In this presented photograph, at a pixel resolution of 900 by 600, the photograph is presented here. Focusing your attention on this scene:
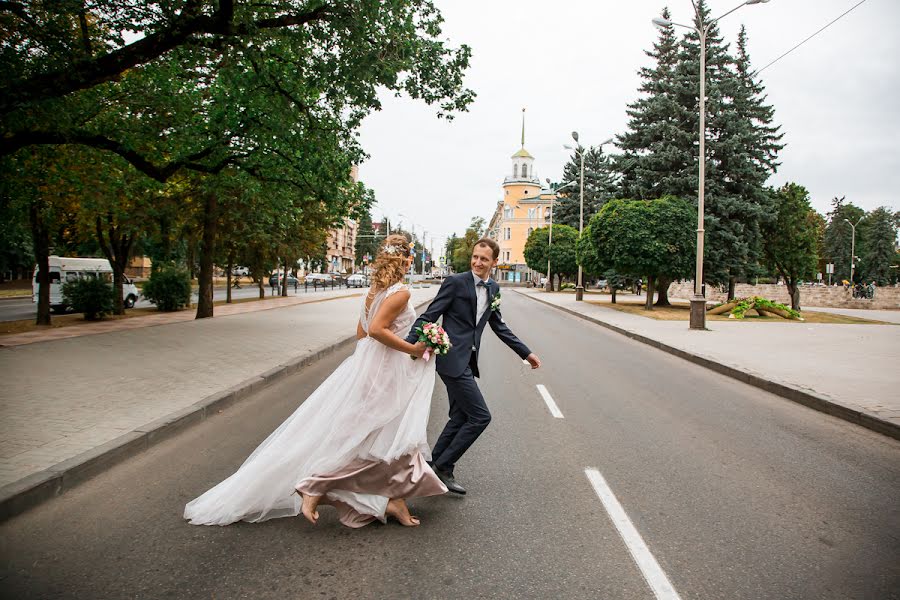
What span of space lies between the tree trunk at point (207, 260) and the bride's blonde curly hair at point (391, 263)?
18.0 meters

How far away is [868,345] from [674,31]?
97.3ft

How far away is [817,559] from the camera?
3.27 metres

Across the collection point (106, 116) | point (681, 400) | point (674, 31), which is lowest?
point (681, 400)

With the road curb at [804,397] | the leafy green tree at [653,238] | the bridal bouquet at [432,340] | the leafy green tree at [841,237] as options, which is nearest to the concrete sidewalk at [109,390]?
the bridal bouquet at [432,340]

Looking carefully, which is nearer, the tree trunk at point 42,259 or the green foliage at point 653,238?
the tree trunk at point 42,259

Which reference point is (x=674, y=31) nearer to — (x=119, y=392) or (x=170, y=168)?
(x=170, y=168)

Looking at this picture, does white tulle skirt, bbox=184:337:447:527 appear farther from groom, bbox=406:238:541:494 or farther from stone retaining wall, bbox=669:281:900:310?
stone retaining wall, bbox=669:281:900:310

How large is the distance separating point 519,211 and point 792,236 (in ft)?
228

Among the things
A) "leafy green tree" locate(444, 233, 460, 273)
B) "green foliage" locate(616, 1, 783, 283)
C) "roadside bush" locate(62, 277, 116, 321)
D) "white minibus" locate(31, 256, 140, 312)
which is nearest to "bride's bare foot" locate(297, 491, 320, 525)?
"roadside bush" locate(62, 277, 116, 321)

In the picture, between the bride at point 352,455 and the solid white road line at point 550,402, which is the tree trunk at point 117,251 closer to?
the solid white road line at point 550,402

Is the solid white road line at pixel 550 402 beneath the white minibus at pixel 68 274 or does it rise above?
beneath

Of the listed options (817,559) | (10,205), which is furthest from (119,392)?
(10,205)

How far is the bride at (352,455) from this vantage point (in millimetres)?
3609

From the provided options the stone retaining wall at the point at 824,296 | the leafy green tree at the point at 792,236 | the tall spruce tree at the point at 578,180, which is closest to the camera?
the leafy green tree at the point at 792,236
